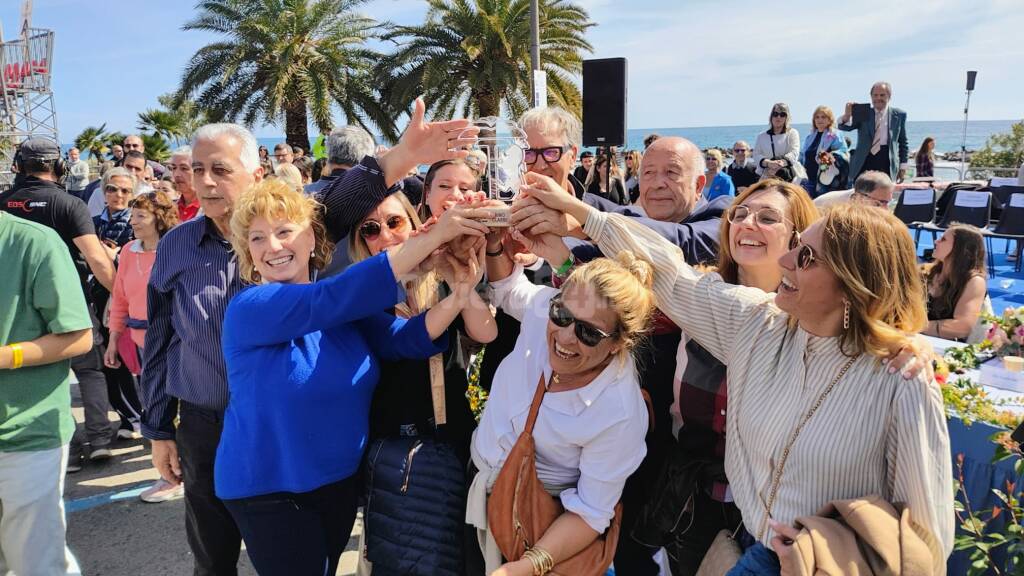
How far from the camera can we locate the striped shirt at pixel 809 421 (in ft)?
4.82

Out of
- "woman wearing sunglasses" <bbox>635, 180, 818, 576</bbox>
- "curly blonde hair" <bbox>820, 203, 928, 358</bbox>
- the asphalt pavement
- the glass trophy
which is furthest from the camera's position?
the asphalt pavement

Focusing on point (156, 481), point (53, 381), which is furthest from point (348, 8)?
point (53, 381)

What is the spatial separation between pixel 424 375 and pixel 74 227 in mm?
3271

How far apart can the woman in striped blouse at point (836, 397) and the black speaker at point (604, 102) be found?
4.20m

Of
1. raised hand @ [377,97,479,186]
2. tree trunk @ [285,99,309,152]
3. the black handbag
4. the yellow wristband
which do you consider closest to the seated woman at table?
raised hand @ [377,97,479,186]

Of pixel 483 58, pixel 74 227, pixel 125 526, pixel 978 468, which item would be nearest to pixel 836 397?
pixel 978 468

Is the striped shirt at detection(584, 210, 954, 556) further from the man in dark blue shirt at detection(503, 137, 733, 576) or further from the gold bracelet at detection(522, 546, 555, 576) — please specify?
the gold bracelet at detection(522, 546, 555, 576)

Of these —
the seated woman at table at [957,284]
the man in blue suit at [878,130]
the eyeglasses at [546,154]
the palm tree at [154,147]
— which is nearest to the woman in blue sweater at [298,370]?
the eyeglasses at [546,154]

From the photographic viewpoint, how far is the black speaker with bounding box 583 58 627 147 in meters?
5.70

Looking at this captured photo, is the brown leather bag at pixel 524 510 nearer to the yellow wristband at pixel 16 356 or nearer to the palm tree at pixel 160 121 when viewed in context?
the yellow wristband at pixel 16 356

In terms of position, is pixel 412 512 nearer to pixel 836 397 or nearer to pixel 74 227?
pixel 836 397

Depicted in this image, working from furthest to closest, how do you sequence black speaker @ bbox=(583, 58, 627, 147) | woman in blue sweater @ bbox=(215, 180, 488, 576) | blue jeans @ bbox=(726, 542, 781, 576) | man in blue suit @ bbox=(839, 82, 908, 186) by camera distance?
man in blue suit @ bbox=(839, 82, 908, 186) → black speaker @ bbox=(583, 58, 627, 147) → woman in blue sweater @ bbox=(215, 180, 488, 576) → blue jeans @ bbox=(726, 542, 781, 576)

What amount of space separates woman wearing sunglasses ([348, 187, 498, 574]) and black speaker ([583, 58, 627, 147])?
361cm

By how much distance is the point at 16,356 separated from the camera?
231cm
